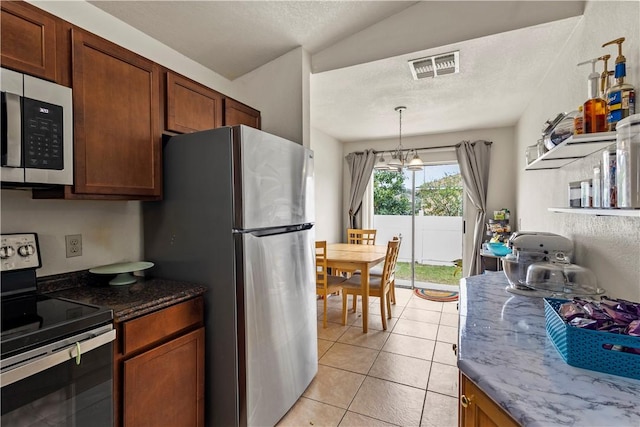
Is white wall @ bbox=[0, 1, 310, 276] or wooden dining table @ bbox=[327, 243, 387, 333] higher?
white wall @ bbox=[0, 1, 310, 276]

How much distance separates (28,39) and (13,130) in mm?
405

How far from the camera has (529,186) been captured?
309cm

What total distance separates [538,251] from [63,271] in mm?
2561

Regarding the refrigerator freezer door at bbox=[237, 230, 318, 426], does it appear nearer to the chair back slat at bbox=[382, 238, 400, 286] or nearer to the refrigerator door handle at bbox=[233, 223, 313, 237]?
the refrigerator door handle at bbox=[233, 223, 313, 237]

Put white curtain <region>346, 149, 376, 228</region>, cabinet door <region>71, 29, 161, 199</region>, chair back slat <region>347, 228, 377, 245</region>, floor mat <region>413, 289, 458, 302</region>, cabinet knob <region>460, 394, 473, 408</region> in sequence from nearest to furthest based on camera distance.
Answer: cabinet knob <region>460, 394, 473, 408</region> → cabinet door <region>71, 29, 161, 199</region> → floor mat <region>413, 289, 458, 302</region> → chair back slat <region>347, 228, 377, 245</region> → white curtain <region>346, 149, 376, 228</region>

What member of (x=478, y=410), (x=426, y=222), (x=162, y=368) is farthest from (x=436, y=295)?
(x=162, y=368)

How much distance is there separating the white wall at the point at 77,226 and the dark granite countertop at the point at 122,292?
0.20ft

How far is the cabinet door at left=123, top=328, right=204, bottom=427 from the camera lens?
4.33ft

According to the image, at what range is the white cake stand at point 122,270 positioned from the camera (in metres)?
1.62

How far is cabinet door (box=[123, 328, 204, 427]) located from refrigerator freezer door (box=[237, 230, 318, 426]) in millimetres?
271

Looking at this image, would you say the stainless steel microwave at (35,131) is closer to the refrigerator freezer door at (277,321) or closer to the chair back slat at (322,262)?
the refrigerator freezer door at (277,321)

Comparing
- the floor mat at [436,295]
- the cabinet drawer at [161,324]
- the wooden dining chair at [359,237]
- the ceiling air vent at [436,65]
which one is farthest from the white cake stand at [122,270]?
the floor mat at [436,295]

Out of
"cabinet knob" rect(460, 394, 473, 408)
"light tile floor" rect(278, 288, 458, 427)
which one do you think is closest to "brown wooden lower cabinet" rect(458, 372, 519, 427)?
"cabinet knob" rect(460, 394, 473, 408)

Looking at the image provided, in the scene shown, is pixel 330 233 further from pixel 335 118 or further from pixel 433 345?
pixel 433 345
